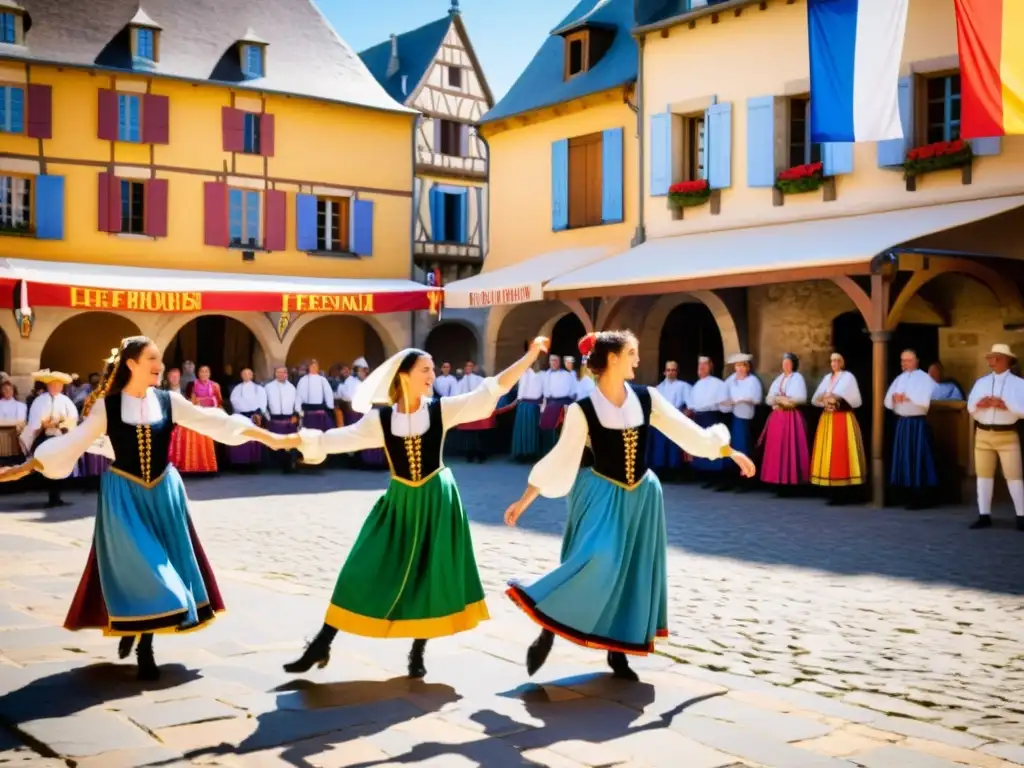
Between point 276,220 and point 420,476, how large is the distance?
1841 cm

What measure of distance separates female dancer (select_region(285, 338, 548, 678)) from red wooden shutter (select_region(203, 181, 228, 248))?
57.9 ft

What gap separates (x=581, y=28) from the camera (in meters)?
20.2

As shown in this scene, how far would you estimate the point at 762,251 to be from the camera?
14406mm

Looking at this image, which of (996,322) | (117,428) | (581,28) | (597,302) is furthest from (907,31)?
(117,428)

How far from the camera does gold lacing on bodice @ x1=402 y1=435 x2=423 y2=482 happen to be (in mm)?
5445

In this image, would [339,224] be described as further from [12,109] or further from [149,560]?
[149,560]

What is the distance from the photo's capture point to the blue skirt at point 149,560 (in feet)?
17.3

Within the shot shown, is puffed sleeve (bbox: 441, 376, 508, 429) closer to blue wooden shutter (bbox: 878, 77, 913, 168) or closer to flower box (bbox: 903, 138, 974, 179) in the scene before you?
flower box (bbox: 903, 138, 974, 179)

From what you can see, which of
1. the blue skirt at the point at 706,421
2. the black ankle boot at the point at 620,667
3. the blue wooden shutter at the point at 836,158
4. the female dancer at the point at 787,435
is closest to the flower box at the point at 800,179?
the blue wooden shutter at the point at 836,158

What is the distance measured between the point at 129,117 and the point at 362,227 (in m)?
4.81

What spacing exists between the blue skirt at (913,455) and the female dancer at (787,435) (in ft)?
3.71

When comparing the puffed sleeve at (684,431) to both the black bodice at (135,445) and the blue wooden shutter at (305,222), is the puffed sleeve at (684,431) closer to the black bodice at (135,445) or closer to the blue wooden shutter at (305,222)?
the black bodice at (135,445)

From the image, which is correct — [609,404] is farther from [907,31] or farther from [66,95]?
[66,95]

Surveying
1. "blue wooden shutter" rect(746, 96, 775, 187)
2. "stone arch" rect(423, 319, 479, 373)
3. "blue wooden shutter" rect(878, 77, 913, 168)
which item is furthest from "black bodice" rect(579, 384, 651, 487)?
"stone arch" rect(423, 319, 479, 373)
